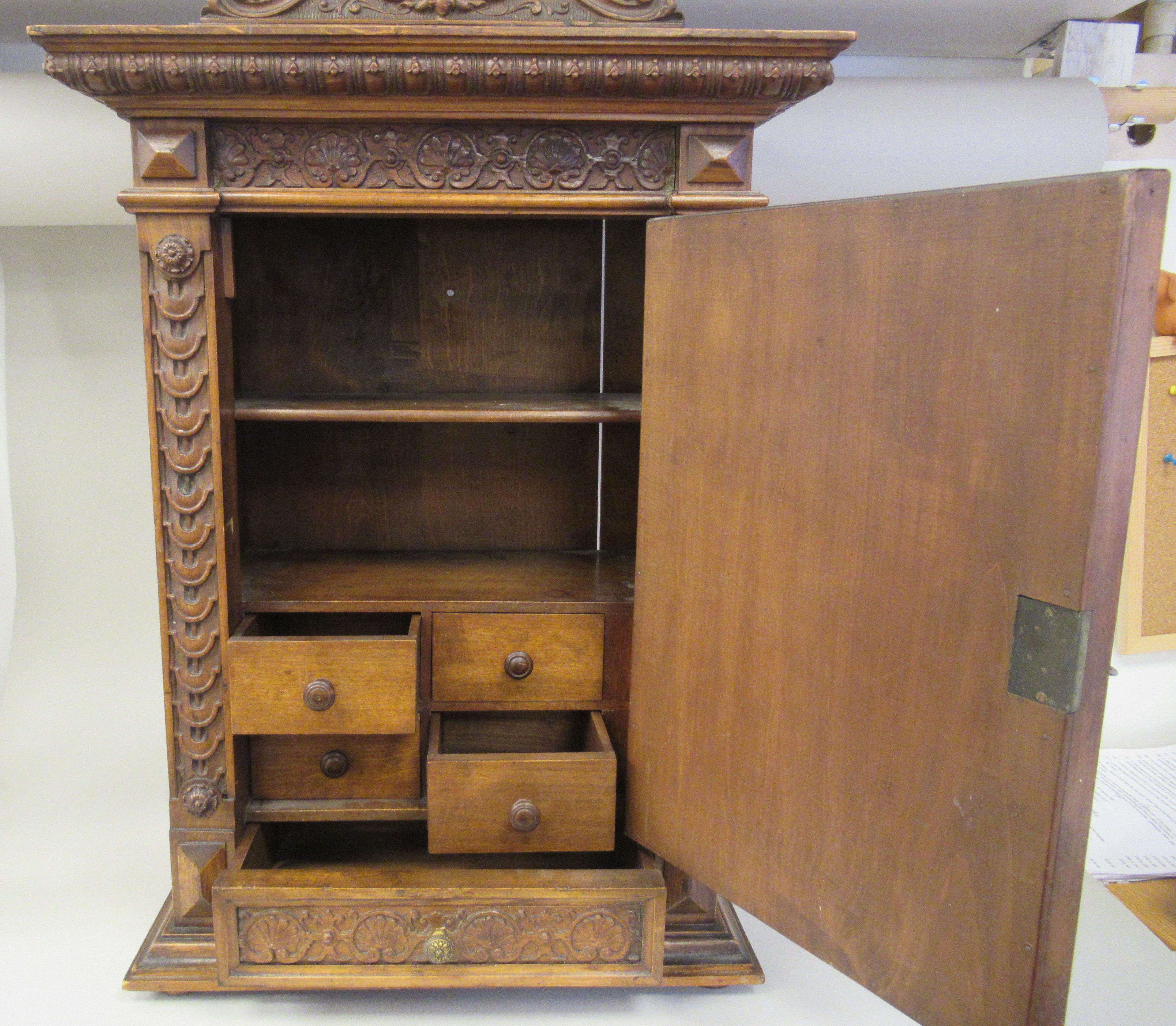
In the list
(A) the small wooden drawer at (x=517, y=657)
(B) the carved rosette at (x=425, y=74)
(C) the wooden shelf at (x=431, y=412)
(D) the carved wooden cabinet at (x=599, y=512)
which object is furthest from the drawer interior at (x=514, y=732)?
(B) the carved rosette at (x=425, y=74)

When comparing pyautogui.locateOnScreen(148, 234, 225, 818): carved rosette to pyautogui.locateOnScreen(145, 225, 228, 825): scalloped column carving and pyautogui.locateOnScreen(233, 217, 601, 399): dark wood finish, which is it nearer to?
pyautogui.locateOnScreen(145, 225, 228, 825): scalloped column carving

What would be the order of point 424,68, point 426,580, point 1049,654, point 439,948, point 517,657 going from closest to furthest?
point 1049,654 < point 424,68 < point 439,948 < point 517,657 < point 426,580

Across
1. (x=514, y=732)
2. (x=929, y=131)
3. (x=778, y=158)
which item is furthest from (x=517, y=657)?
(x=929, y=131)

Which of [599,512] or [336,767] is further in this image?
[599,512]

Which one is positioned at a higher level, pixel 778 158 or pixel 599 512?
pixel 778 158

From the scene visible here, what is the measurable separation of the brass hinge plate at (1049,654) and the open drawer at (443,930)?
0.61 m

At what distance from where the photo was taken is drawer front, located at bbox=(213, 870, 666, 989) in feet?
4.25

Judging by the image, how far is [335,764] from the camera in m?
1.47

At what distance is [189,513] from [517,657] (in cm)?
49

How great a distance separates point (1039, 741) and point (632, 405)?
2.57ft

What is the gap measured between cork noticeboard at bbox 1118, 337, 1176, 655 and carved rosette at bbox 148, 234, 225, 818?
1.84 metres

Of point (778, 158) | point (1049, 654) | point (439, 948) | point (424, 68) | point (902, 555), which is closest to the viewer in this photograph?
point (1049, 654)

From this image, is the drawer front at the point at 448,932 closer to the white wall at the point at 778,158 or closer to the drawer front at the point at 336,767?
the drawer front at the point at 336,767

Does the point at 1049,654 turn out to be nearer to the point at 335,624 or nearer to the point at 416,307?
the point at 335,624
